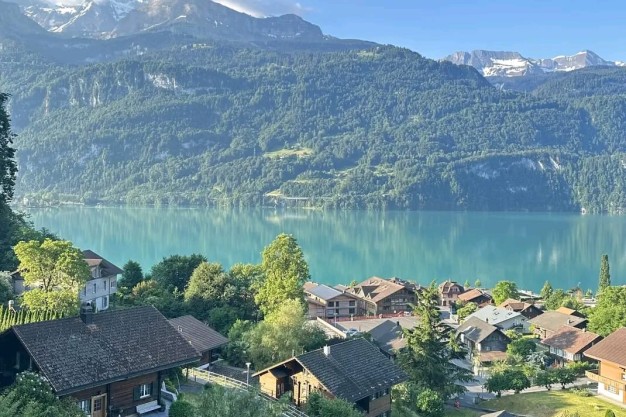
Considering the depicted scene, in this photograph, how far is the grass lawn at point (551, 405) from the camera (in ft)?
93.7

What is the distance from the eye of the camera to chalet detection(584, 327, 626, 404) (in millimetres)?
32062

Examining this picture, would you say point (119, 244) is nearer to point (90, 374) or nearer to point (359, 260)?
point (359, 260)

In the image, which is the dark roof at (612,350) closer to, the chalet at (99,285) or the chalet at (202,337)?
the chalet at (202,337)

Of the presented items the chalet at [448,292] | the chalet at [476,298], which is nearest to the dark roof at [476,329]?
the chalet at [476,298]

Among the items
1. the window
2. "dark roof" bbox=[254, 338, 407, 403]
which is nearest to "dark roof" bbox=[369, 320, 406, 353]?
"dark roof" bbox=[254, 338, 407, 403]

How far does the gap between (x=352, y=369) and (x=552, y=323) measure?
99.7 ft

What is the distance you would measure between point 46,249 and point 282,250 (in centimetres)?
1241

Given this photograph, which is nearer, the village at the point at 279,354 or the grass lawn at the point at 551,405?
the village at the point at 279,354

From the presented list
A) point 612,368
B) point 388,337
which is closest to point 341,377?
point 612,368

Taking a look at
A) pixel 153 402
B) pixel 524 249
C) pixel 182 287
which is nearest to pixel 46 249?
pixel 153 402

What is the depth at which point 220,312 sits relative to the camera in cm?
3622

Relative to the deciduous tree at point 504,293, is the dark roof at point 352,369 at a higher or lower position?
higher

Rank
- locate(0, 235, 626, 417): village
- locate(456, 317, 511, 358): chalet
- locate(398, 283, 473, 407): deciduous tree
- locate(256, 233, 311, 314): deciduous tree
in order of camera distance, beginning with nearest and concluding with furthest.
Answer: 1. locate(0, 235, 626, 417): village
2. locate(398, 283, 473, 407): deciduous tree
3. locate(256, 233, 311, 314): deciduous tree
4. locate(456, 317, 511, 358): chalet

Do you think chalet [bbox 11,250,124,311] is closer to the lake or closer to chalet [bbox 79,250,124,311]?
chalet [bbox 79,250,124,311]
